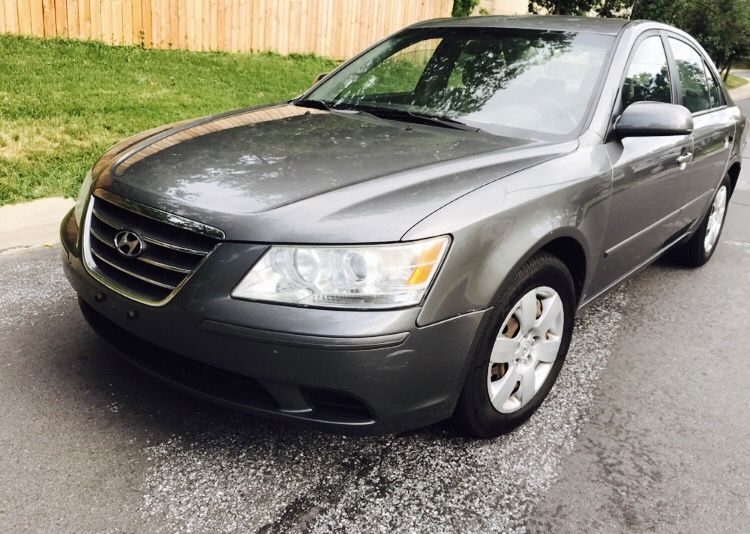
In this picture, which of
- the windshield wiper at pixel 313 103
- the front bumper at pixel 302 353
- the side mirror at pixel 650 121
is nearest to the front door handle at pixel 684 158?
the side mirror at pixel 650 121

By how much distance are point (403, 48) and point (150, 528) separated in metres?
2.86

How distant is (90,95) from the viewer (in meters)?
7.68

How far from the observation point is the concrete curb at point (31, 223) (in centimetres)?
462

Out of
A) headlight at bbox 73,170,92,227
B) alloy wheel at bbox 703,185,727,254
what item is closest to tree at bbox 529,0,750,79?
alloy wheel at bbox 703,185,727,254

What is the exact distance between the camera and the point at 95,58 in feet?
29.5

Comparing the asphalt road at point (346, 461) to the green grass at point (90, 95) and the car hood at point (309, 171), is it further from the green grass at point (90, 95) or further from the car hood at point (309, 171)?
the green grass at point (90, 95)

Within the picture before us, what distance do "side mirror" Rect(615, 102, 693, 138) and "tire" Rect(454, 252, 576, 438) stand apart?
72cm

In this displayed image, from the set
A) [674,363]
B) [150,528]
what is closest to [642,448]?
[674,363]

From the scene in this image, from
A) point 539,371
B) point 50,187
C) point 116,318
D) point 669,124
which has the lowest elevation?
point 50,187

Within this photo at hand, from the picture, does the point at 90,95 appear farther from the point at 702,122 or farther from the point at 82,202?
the point at 702,122

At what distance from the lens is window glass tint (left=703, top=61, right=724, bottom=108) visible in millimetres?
4625

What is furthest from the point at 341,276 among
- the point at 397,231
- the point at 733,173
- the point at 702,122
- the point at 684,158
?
the point at 733,173

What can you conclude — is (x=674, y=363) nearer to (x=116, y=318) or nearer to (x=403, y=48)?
(x=403, y=48)

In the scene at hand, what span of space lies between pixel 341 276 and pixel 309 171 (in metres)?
0.54
